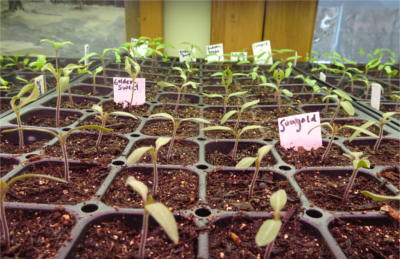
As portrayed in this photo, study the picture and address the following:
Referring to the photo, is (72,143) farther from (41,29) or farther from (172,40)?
(172,40)

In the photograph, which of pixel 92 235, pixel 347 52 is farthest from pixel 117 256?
pixel 347 52

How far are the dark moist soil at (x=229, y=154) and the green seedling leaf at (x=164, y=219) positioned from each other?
485mm

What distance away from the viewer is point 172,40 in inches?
105

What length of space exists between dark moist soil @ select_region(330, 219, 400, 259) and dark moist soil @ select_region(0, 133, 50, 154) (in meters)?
0.85

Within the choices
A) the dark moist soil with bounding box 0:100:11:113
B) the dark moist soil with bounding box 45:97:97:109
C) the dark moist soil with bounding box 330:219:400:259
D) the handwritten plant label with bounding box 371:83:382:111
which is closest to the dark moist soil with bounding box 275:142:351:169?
the dark moist soil with bounding box 330:219:400:259

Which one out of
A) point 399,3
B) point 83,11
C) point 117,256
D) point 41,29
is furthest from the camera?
point 399,3

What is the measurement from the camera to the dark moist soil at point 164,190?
70 centimetres

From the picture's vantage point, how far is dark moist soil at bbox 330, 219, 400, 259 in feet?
1.98

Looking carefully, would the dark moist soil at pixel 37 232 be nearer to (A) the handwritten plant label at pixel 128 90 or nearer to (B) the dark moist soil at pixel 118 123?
(B) the dark moist soil at pixel 118 123

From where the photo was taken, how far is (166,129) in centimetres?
116

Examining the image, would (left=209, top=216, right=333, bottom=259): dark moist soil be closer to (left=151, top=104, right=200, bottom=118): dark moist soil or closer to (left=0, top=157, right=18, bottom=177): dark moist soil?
(left=0, top=157, right=18, bottom=177): dark moist soil

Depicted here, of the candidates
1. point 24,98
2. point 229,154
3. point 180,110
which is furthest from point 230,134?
point 24,98

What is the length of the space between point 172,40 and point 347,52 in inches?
58.0

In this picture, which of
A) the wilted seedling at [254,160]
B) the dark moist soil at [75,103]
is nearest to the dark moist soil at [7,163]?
the dark moist soil at [75,103]
